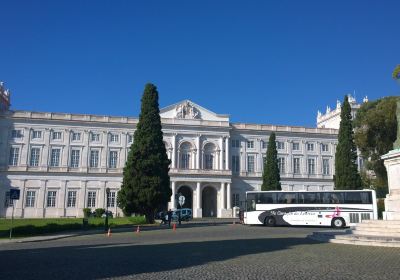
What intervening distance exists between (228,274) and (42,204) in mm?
60348

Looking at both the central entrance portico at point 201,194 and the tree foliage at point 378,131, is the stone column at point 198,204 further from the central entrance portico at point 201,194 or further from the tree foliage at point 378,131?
the tree foliage at point 378,131

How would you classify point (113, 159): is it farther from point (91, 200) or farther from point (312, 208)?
point (312, 208)

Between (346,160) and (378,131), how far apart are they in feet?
15.4

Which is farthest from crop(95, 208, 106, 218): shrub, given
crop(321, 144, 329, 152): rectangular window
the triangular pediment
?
crop(321, 144, 329, 152): rectangular window

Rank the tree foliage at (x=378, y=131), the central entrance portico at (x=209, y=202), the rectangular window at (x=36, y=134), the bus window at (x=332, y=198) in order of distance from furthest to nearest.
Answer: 1. the central entrance portico at (x=209, y=202)
2. the rectangular window at (x=36, y=134)
3. the tree foliage at (x=378, y=131)
4. the bus window at (x=332, y=198)

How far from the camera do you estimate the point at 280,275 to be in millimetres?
9742

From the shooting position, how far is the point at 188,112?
232 feet

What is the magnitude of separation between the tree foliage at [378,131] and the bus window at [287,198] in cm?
1396

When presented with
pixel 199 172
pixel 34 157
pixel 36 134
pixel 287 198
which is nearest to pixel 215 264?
pixel 287 198

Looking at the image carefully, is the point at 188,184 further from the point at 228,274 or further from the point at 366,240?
the point at 228,274

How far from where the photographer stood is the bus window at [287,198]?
3562 centimetres

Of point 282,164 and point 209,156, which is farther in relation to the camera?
point 282,164

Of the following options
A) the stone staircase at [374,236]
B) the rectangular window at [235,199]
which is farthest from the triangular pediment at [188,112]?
→ the stone staircase at [374,236]

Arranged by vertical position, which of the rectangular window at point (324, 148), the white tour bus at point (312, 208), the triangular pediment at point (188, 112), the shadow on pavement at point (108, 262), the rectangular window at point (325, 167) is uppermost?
the triangular pediment at point (188, 112)
